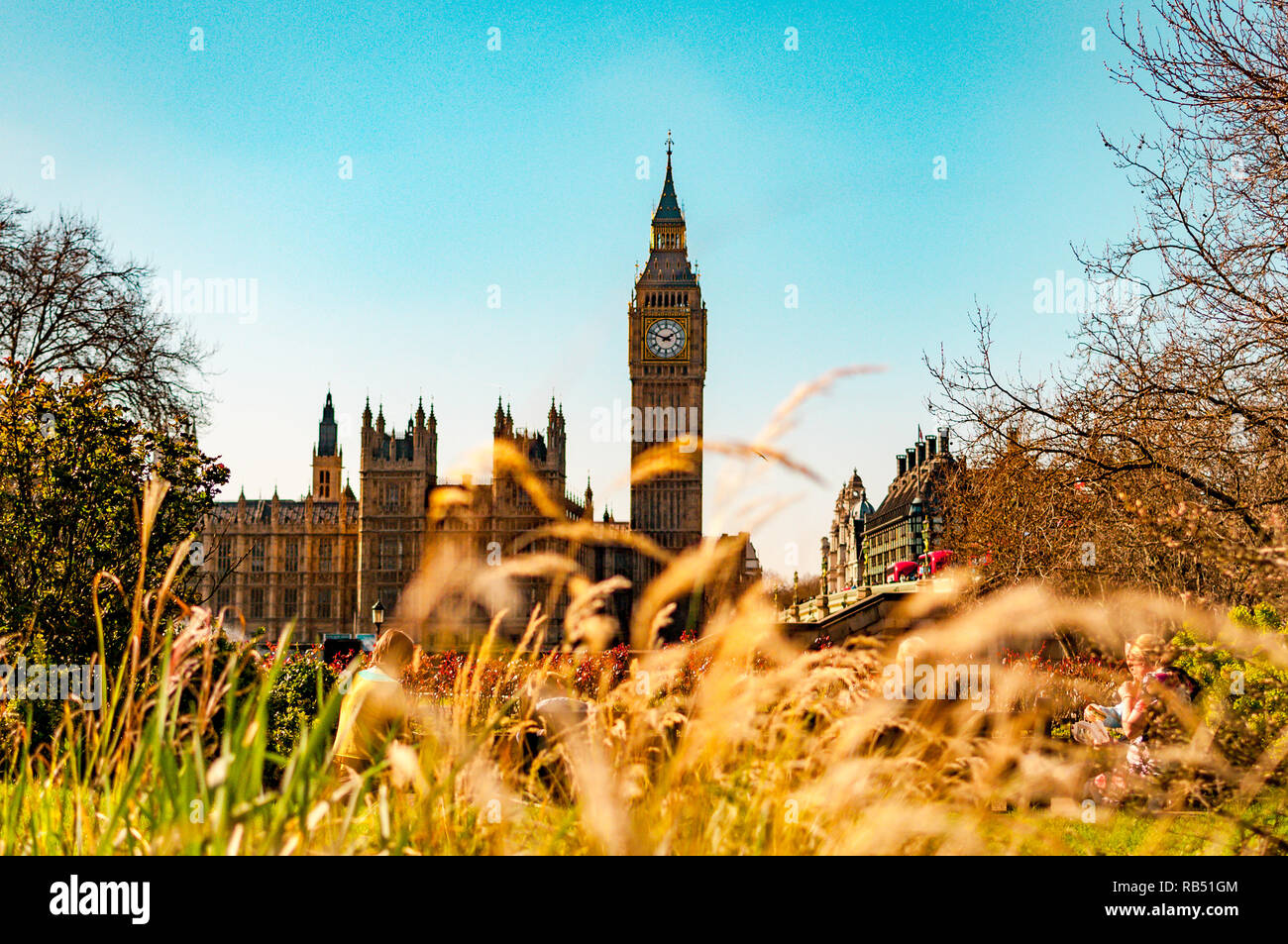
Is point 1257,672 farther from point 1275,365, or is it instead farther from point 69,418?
point 69,418

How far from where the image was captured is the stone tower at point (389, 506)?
68625mm

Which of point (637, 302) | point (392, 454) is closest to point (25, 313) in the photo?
point (392, 454)

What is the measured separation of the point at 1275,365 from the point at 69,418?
10094mm

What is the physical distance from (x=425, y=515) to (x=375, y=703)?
6322cm

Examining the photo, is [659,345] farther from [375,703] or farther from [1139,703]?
[375,703]

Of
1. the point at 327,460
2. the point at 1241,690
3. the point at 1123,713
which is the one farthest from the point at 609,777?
the point at 327,460

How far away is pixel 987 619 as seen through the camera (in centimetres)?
327

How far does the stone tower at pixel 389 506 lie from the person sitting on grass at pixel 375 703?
→ 6395cm

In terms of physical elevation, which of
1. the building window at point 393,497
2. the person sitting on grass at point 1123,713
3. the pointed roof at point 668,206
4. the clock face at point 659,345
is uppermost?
the pointed roof at point 668,206

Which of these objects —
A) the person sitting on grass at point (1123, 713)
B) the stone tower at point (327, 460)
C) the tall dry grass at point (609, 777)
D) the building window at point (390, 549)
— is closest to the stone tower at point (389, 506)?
the building window at point (390, 549)

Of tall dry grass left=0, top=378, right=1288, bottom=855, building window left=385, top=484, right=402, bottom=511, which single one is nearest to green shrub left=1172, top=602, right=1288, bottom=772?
tall dry grass left=0, top=378, right=1288, bottom=855

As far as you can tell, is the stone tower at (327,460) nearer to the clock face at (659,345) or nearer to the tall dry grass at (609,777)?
the clock face at (659,345)

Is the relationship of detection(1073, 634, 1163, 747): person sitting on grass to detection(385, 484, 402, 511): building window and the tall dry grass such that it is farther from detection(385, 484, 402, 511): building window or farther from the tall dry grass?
detection(385, 484, 402, 511): building window
